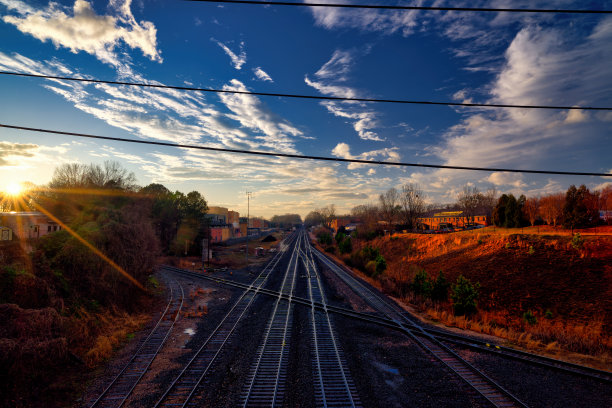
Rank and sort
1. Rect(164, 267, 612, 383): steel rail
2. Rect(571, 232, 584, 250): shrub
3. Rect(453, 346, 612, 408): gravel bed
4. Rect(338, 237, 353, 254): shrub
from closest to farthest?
Rect(453, 346, 612, 408): gravel bed < Rect(164, 267, 612, 383): steel rail < Rect(571, 232, 584, 250): shrub < Rect(338, 237, 353, 254): shrub

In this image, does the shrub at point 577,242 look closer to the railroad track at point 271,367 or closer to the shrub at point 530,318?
the shrub at point 530,318

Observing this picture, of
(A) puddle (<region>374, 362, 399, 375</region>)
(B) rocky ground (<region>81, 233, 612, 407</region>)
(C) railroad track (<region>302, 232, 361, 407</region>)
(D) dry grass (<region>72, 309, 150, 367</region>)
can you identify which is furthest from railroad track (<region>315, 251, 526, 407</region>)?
(D) dry grass (<region>72, 309, 150, 367</region>)

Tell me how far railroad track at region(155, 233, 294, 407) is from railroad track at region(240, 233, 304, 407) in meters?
1.80

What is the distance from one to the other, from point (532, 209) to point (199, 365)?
6672 centimetres

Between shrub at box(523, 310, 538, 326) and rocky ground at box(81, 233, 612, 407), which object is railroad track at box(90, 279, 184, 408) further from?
shrub at box(523, 310, 538, 326)

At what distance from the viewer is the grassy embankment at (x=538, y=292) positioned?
48.2ft

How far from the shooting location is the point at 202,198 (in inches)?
2319

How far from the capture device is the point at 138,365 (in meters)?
11.6

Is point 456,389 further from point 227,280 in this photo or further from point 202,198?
point 202,198

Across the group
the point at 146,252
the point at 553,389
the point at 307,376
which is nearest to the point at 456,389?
the point at 553,389

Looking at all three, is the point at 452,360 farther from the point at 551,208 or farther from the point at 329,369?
the point at 551,208

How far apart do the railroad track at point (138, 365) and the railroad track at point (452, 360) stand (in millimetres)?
12218

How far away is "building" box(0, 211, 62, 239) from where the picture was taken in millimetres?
21844

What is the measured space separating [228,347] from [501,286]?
26.8 meters
